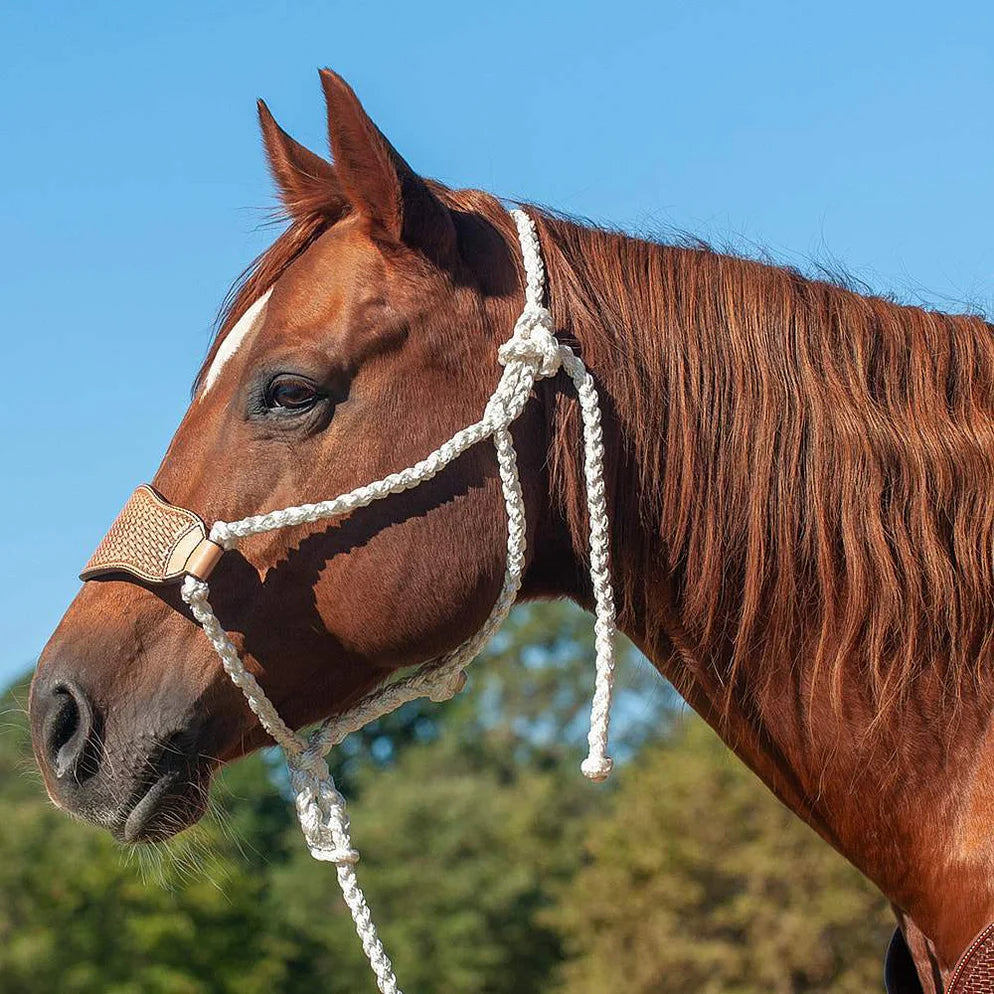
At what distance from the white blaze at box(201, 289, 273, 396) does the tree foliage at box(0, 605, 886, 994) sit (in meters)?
8.79

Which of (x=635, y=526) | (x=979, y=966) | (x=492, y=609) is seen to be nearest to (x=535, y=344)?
(x=635, y=526)

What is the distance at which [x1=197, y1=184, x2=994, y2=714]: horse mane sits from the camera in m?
2.46

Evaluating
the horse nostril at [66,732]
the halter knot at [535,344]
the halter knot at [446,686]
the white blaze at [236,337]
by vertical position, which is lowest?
the halter knot at [446,686]

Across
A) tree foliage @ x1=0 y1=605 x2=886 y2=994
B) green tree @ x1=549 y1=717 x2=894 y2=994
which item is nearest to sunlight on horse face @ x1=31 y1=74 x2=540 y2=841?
tree foliage @ x1=0 y1=605 x2=886 y2=994

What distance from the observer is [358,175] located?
262 centimetres

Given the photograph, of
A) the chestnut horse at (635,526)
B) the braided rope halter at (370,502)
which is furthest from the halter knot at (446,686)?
the chestnut horse at (635,526)

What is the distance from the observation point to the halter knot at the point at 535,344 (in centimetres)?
255

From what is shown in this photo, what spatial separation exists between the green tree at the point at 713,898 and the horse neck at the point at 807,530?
54.8ft

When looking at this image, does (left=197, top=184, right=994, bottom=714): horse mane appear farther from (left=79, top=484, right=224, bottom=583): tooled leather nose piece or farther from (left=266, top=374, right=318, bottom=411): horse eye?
(left=79, top=484, right=224, bottom=583): tooled leather nose piece

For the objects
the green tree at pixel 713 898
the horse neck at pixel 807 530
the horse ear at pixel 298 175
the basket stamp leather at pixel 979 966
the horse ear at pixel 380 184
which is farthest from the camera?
the green tree at pixel 713 898

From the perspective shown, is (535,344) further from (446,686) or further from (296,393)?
(446,686)

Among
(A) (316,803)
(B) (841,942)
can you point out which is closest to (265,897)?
(B) (841,942)

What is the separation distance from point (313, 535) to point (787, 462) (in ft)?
3.05

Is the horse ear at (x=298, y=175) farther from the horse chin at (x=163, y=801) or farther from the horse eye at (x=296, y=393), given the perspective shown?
the horse chin at (x=163, y=801)
